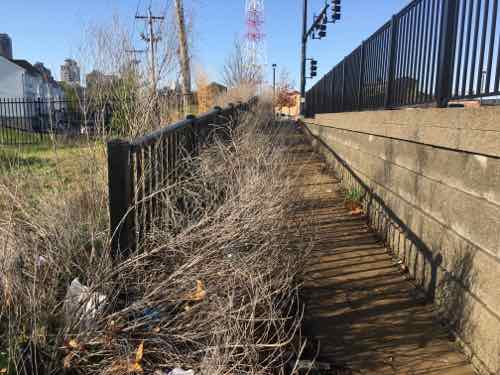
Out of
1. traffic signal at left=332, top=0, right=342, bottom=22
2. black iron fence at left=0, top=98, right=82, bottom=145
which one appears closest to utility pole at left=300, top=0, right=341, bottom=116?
traffic signal at left=332, top=0, right=342, bottom=22

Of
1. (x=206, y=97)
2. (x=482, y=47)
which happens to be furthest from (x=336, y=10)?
(x=482, y=47)

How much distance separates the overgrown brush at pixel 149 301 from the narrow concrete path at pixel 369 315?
0.43 m

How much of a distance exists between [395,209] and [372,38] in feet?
13.0

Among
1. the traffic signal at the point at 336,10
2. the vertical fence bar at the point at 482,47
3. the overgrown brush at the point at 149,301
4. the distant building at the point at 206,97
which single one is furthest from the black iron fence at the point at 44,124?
the traffic signal at the point at 336,10

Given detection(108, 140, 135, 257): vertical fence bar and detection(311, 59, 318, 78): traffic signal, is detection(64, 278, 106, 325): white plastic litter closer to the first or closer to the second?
detection(108, 140, 135, 257): vertical fence bar

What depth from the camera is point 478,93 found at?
3.28 m

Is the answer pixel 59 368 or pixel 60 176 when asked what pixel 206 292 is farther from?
pixel 60 176

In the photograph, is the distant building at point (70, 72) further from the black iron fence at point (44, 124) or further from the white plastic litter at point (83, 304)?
the white plastic litter at point (83, 304)

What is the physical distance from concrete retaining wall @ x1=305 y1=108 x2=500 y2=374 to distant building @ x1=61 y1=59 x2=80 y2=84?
3414mm

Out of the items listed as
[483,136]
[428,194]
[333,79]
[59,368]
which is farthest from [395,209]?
[333,79]

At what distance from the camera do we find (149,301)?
2361 millimetres

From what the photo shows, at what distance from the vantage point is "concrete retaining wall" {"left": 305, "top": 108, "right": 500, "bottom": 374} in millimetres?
2596

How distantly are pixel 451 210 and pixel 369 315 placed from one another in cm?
102

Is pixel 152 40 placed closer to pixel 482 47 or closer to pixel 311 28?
pixel 482 47
